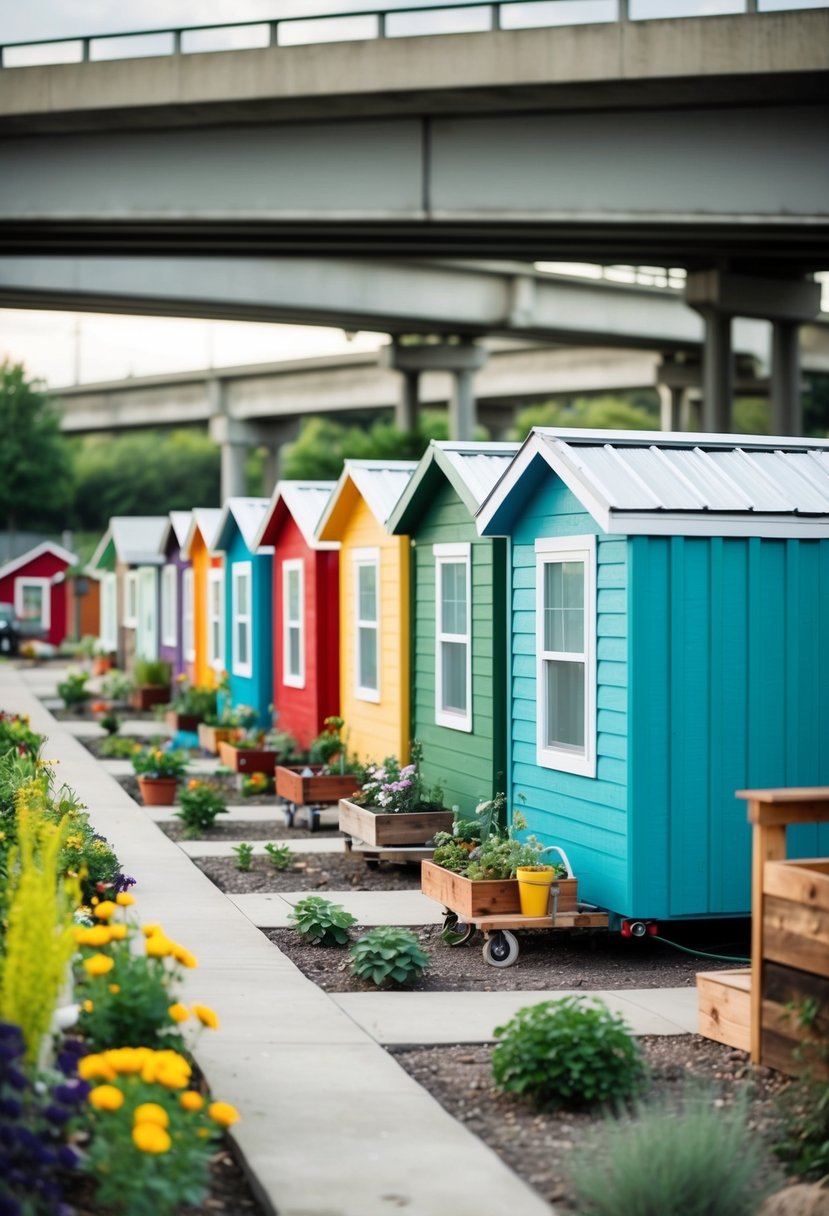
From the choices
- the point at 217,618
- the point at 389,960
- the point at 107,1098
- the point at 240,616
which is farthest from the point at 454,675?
the point at 217,618

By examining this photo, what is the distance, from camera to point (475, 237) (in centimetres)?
2680

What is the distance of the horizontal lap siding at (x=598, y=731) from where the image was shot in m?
9.30

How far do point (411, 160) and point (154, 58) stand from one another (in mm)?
3887

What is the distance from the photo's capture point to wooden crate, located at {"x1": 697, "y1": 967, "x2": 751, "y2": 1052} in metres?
7.09

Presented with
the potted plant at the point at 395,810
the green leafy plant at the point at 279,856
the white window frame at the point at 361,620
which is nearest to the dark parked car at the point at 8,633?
the white window frame at the point at 361,620

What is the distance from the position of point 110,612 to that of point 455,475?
27764 millimetres

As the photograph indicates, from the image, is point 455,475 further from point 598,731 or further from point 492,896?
point 492,896

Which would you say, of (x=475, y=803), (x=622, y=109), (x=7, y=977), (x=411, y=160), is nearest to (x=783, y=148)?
(x=622, y=109)

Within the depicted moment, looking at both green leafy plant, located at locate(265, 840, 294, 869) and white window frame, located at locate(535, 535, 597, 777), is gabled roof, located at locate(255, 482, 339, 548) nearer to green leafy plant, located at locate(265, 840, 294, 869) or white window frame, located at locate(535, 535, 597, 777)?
green leafy plant, located at locate(265, 840, 294, 869)

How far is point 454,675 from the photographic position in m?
13.1

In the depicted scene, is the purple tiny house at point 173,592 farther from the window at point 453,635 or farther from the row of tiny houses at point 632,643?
the row of tiny houses at point 632,643

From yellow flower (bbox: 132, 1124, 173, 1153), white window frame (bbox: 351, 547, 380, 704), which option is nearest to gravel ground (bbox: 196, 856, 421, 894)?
white window frame (bbox: 351, 547, 380, 704)

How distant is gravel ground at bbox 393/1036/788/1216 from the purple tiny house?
66.4 feet

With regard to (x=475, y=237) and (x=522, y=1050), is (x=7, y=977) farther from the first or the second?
(x=475, y=237)
